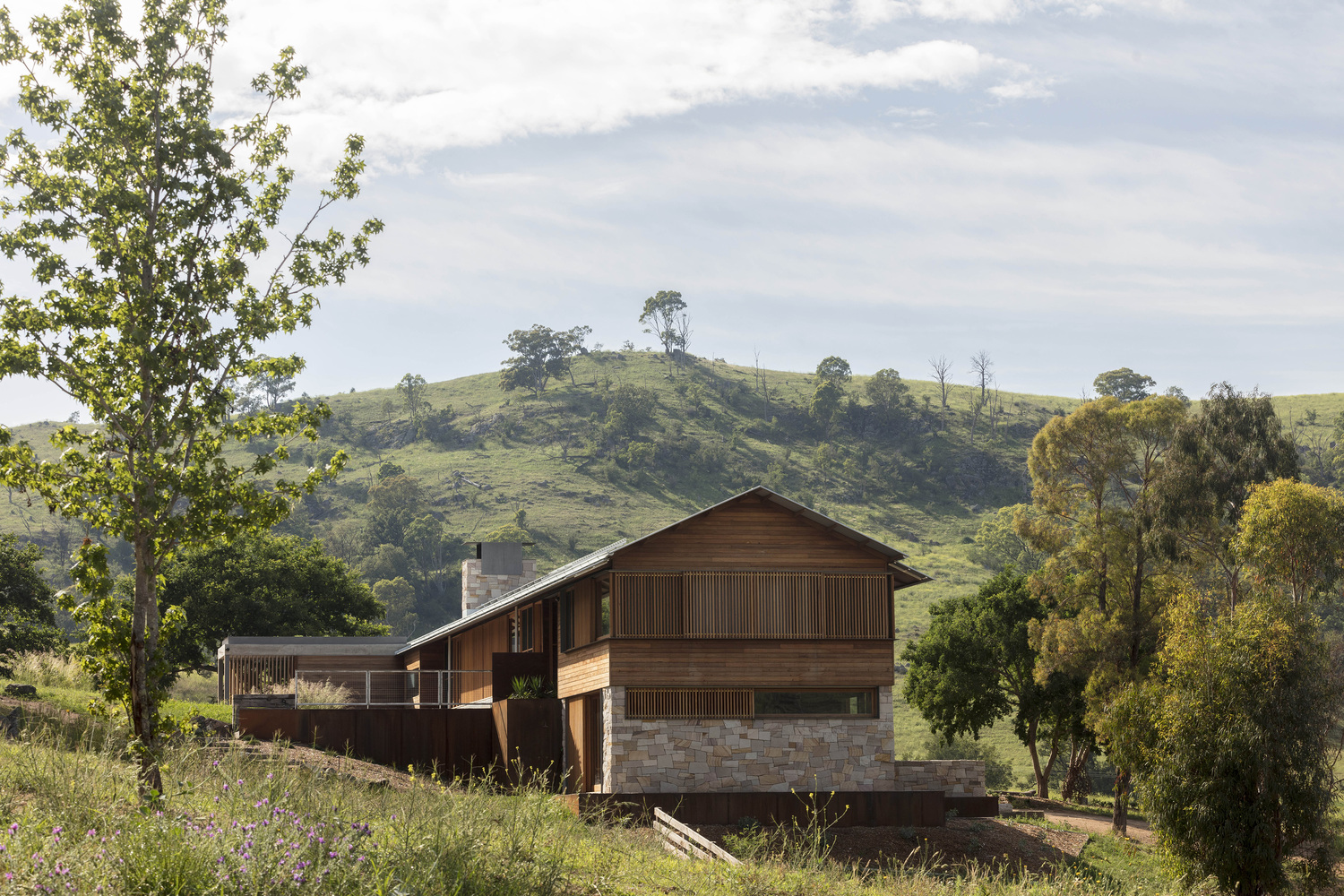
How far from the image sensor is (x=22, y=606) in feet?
106

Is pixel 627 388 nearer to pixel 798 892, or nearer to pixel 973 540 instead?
pixel 973 540

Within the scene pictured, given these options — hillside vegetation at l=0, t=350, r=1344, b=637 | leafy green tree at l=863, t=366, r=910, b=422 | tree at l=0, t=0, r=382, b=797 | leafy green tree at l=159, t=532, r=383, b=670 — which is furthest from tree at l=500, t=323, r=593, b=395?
tree at l=0, t=0, r=382, b=797

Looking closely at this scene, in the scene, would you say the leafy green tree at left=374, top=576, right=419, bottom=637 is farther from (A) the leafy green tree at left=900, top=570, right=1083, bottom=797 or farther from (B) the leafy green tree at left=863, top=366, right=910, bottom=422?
(B) the leafy green tree at left=863, top=366, right=910, bottom=422

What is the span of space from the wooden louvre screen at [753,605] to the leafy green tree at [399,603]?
236 feet

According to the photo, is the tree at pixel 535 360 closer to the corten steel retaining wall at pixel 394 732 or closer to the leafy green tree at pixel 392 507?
the leafy green tree at pixel 392 507

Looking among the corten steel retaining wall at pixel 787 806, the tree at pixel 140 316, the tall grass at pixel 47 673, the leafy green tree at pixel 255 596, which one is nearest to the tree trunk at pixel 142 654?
the tree at pixel 140 316

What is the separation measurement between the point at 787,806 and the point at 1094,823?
44.5 feet

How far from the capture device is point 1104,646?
32.1 meters

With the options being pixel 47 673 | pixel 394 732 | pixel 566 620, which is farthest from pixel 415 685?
pixel 566 620

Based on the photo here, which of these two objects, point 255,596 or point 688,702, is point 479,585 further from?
point 688,702

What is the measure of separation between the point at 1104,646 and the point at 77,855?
1158 inches

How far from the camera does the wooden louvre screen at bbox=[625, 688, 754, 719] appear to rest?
26.2 m

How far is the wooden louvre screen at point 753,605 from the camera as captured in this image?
1046 inches

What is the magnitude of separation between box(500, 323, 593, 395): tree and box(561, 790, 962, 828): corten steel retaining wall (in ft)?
421
